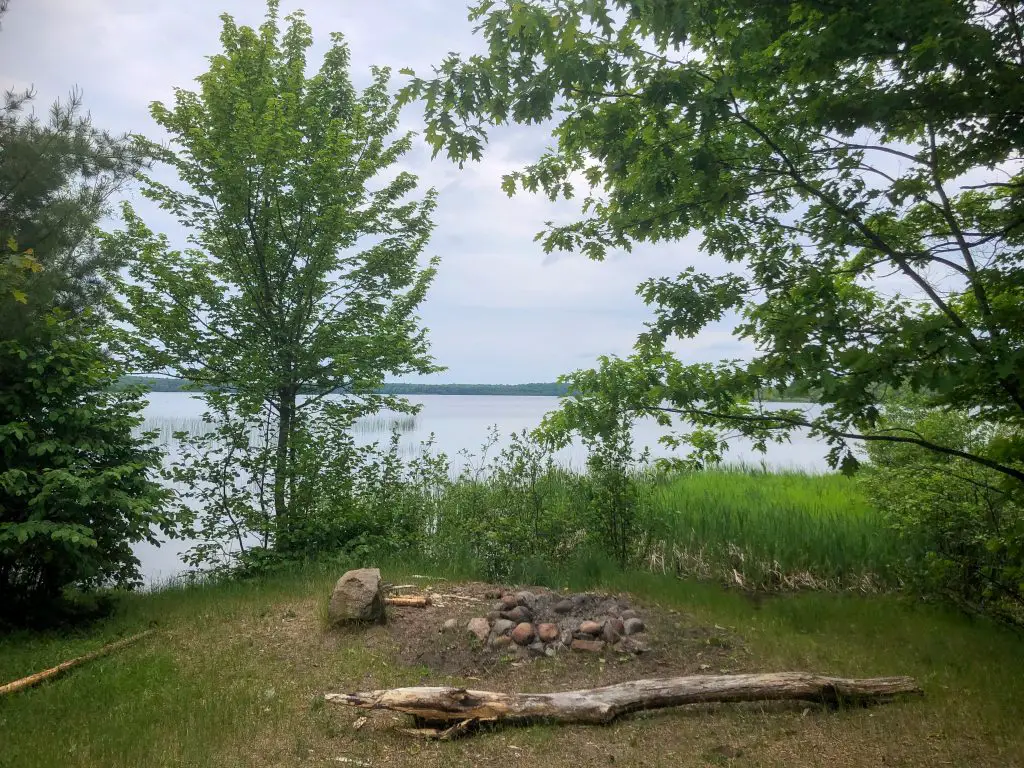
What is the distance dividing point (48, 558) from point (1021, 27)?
29.4ft

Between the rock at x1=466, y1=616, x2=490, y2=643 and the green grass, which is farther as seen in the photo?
the green grass

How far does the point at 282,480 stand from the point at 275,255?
11.3 feet

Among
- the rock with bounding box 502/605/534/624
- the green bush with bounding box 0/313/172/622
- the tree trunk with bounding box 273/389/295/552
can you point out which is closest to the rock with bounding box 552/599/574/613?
the rock with bounding box 502/605/534/624

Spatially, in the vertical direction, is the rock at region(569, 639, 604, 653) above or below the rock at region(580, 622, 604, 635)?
below

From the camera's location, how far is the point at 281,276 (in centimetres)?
1042

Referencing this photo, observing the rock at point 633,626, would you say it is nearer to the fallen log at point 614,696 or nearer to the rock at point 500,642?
the rock at point 500,642

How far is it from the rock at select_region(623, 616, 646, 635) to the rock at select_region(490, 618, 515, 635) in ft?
3.40

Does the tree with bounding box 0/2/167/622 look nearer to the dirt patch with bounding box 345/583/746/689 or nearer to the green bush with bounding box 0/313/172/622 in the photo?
the green bush with bounding box 0/313/172/622

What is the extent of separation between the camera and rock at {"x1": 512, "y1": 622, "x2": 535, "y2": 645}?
5.86m

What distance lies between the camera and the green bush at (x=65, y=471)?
20.9ft

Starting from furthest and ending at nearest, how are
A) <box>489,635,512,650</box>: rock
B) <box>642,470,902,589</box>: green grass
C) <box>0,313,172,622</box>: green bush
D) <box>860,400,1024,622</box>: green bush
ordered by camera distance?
<box>642,470,902,589</box>: green grass, <box>860,400,1024,622</box>: green bush, <box>0,313,172,622</box>: green bush, <box>489,635,512,650</box>: rock

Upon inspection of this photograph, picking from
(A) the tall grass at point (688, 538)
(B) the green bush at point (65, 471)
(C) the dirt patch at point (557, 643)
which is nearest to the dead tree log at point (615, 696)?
(C) the dirt patch at point (557, 643)

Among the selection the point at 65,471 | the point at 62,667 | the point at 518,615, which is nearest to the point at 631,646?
the point at 518,615

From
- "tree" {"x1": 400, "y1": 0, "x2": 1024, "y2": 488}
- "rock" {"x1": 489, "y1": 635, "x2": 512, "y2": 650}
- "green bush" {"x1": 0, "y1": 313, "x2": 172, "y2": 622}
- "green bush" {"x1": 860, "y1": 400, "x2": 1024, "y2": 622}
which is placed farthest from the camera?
"green bush" {"x1": 860, "y1": 400, "x2": 1024, "y2": 622}
